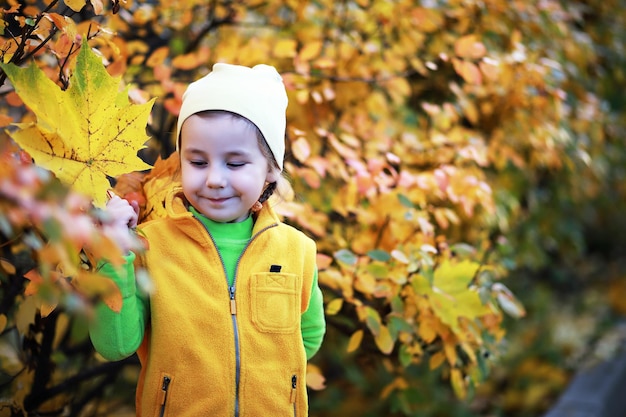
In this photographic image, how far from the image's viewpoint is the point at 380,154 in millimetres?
2840

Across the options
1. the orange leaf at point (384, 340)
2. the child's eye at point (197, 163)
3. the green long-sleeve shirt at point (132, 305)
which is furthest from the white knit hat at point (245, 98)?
the orange leaf at point (384, 340)

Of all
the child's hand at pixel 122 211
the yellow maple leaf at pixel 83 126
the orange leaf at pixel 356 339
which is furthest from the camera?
the orange leaf at pixel 356 339

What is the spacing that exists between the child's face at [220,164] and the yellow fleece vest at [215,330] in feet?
0.24

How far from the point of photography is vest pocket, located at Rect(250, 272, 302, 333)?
1651 millimetres

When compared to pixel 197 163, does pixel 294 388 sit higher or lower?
lower

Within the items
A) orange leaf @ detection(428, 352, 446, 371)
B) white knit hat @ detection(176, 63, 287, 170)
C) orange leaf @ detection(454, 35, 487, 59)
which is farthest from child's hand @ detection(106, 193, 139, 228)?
orange leaf @ detection(454, 35, 487, 59)

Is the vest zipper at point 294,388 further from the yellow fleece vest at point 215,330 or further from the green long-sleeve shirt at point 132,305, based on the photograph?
the green long-sleeve shirt at point 132,305

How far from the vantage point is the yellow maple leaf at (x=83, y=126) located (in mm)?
1384

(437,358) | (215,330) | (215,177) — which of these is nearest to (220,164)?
(215,177)

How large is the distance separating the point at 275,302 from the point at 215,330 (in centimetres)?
17

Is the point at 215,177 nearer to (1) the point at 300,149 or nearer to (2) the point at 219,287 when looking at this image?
(2) the point at 219,287

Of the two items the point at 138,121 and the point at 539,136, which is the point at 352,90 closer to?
the point at 539,136

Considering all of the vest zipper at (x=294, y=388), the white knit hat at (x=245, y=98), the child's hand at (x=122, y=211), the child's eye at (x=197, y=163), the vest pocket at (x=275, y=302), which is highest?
the white knit hat at (x=245, y=98)

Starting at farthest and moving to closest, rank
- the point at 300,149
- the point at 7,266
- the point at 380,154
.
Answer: the point at 380,154 < the point at 300,149 < the point at 7,266
